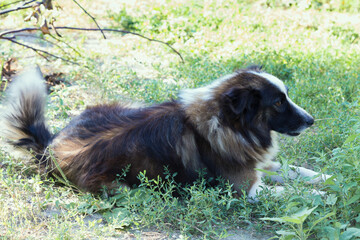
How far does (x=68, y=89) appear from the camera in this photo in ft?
17.9

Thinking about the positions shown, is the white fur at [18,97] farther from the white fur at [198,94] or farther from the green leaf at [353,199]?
the green leaf at [353,199]

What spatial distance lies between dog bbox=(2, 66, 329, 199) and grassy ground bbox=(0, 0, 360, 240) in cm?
17

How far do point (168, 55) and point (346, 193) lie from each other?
182 inches

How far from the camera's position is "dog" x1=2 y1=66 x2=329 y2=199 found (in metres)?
3.65

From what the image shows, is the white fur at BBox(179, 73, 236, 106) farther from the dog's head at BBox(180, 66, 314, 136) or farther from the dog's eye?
the dog's eye

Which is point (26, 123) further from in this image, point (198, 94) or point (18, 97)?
point (198, 94)

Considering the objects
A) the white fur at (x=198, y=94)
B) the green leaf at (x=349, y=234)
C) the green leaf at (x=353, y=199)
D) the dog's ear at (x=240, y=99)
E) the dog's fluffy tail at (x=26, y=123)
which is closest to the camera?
the green leaf at (x=349, y=234)

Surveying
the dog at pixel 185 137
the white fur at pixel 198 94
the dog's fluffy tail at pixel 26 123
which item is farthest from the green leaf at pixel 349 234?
the dog's fluffy tail at pixel 26 123

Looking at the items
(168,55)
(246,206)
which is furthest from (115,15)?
(246,206)

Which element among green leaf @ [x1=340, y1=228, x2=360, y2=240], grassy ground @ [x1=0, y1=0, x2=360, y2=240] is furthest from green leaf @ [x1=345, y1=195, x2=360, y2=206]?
green leaf @ [x1=340, y1=228, x2=360, y2=240]

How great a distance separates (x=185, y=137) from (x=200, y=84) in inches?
86.7

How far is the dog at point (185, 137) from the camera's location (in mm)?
3654

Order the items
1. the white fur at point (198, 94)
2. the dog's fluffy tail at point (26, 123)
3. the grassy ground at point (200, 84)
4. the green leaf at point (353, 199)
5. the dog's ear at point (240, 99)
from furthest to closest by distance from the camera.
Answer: the dog's fluffy tail at point (26, 123) → the white fur at point (198, 94) → the dog's ear at point (240, 99) → the grassy ground at point (200, 84) → the green leaf at point (353, 199)

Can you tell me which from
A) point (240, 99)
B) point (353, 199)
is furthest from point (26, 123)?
point (353, 199)
